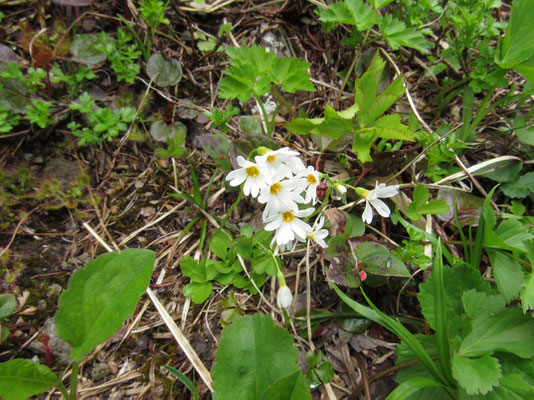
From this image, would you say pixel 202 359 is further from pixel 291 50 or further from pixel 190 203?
pixel 291 50

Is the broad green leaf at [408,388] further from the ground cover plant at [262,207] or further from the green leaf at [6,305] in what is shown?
the green leaf at [6,305]

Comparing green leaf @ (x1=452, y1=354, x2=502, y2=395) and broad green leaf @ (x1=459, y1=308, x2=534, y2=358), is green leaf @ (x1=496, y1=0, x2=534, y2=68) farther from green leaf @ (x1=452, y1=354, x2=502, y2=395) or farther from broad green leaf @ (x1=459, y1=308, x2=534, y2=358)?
green leaf @ (x1=452, y1=354, x2=502, y2=395)

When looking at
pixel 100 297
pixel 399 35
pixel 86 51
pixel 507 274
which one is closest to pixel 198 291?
pixel 100 297

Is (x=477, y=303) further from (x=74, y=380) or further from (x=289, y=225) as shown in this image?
(x=74, y=380)

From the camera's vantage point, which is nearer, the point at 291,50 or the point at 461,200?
the point at 461,200

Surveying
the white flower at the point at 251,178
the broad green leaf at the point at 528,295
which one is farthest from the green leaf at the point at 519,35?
the white flower at the point at 251,178

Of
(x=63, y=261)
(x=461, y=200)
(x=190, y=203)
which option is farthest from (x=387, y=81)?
(x=63, y=261)
